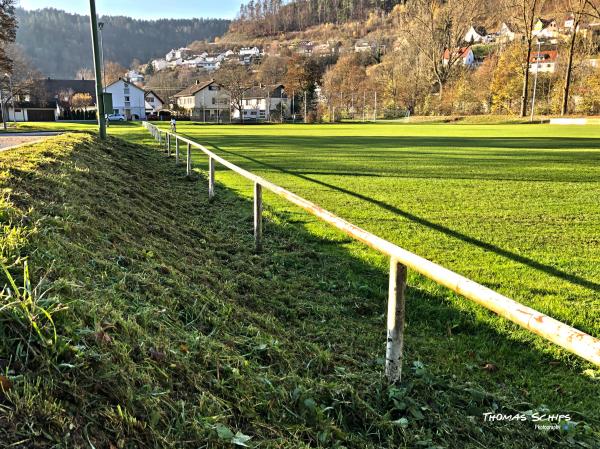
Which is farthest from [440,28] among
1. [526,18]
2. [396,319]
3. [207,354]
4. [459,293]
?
[207,354]

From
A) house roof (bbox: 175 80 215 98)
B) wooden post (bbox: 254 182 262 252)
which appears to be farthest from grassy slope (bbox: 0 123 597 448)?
house roof (bbox: 175 80 215 98)

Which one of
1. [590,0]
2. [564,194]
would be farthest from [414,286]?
[590,0]

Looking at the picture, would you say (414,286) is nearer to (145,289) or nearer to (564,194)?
(145,289)

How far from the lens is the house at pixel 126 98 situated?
3526 inches

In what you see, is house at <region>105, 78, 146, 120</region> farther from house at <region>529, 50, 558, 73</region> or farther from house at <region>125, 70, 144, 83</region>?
house at <region>529, 50, 558, 73</region>

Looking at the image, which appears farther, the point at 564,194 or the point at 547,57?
the point at 547,57

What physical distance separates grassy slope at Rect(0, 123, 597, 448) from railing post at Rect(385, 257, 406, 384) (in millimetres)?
119

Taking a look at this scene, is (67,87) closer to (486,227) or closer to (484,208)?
(484,208)

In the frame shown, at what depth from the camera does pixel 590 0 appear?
4984cm

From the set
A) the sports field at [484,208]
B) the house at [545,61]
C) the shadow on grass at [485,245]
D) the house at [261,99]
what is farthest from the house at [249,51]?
the shadow on grass at [485,245]

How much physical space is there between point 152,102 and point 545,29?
243ft

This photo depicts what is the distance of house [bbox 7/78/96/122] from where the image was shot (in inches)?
2830

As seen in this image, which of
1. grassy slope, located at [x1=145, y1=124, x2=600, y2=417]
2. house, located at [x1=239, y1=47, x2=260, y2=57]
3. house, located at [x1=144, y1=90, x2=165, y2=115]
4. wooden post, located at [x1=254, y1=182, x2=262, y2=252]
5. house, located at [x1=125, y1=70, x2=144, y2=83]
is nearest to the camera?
grassy slope, located at [x1=145, y1=124, x2=600, y2=417]

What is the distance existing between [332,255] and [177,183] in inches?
263
